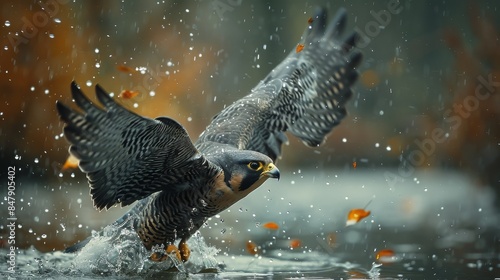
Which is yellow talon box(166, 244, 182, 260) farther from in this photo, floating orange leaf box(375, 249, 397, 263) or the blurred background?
floating orange leaf box(375, 249, 397, 263)

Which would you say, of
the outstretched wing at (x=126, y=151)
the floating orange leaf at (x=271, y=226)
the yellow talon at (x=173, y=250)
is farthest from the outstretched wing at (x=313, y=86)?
the floating orange leaf at (x=271, y=226)

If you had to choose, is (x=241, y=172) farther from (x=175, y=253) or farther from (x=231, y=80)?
(x=231, y=80)

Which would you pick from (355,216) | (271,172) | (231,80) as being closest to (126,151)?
(271,172)

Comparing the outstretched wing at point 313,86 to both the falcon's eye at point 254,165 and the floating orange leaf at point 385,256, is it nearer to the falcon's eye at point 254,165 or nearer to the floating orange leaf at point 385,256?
the floating orange leaf at point 385,256

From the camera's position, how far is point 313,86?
23.3 feet

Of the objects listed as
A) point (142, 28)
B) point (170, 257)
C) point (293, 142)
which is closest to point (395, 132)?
point (293, 142)

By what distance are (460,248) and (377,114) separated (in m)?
10.8

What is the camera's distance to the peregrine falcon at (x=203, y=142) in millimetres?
4984

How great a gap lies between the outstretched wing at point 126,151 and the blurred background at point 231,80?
6.00 feet

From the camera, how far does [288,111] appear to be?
6.84 metres

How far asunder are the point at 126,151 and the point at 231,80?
13.2m

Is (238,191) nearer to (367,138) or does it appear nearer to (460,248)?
(460,248)

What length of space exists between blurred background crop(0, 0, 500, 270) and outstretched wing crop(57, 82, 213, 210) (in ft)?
6.00

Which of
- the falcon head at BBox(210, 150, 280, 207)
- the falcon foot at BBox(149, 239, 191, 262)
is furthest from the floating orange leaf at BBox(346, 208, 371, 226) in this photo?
the falcon head at BBox(210, 150, 280, 207)
